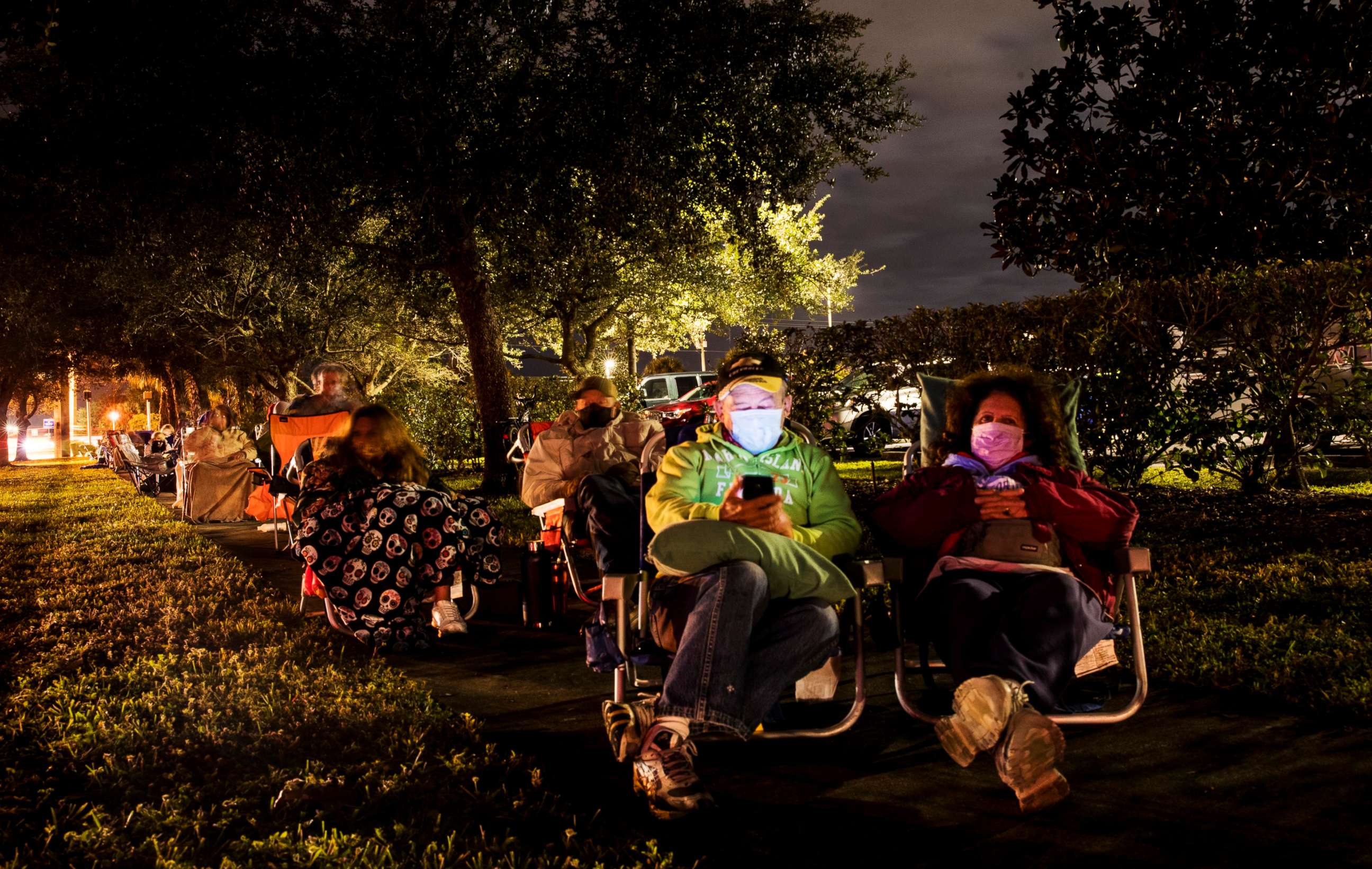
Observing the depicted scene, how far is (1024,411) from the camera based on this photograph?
3.94 meters

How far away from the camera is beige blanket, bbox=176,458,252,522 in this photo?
40.6ft

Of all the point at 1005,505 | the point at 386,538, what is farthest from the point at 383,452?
the point at 1005,505

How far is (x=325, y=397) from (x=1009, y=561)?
6420mm

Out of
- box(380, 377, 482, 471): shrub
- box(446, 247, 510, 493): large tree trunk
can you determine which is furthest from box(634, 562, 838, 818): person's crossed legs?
box(380, 377, 482, 471): shrub

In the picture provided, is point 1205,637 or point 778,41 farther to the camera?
point 778,41

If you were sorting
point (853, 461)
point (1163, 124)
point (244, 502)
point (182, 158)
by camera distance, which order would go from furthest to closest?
point (853, 461), point (244, 502), point (182, 158), point (1163, 124)

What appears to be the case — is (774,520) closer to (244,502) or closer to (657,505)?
(657,505)

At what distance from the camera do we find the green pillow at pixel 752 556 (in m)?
3.21

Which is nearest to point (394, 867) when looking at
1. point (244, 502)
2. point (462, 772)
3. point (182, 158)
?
point (462, 772)

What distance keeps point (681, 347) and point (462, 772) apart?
34.5 metres

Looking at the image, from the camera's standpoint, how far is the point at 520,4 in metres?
11.1

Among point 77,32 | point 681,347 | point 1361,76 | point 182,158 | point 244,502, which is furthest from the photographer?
point 681,347

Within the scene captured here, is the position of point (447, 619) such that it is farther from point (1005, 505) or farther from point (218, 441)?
point (218, 441)

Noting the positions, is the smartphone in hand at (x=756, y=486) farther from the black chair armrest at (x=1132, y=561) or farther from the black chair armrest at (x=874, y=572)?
the black chair armrest at (x=1132, y=561)
